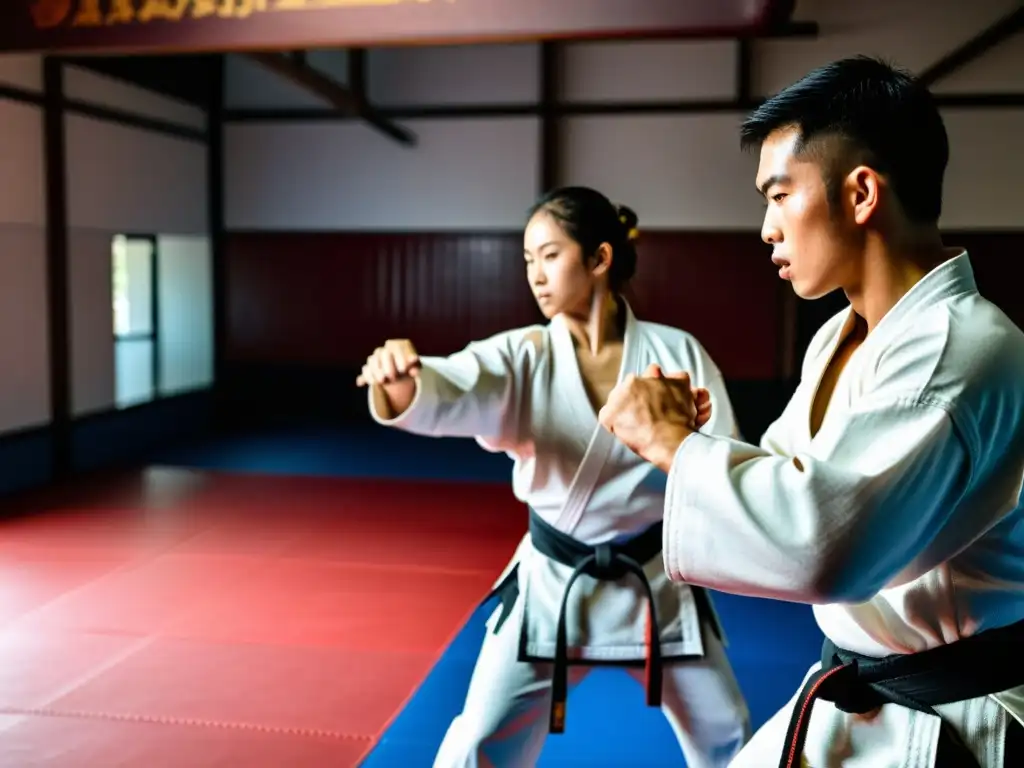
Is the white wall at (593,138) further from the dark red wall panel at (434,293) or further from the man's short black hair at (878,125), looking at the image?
the man's short black hair at (878,125)

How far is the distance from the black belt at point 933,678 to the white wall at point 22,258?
5975 mm

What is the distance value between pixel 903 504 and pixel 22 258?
639cm

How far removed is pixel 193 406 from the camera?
28.1 feet

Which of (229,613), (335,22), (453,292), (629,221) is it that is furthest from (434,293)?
(629,221)

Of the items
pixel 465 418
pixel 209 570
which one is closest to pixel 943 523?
pixel 465 418

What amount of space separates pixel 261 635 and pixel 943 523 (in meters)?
3.18

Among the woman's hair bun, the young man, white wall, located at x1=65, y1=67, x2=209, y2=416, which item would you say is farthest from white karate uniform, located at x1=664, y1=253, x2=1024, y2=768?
white wall, located at x1=65, y1=67, x2=209, y2=416

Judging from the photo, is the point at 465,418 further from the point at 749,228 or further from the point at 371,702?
the point at 749,228

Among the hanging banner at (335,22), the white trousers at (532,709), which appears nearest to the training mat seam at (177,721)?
the white trousers at (532,709)

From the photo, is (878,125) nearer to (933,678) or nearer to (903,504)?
(903,504)

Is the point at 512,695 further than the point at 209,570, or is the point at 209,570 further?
the point at 209,570

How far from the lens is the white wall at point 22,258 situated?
6047 millimetres

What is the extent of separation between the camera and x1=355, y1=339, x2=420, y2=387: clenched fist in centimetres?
181

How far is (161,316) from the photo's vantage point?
8383 mm
